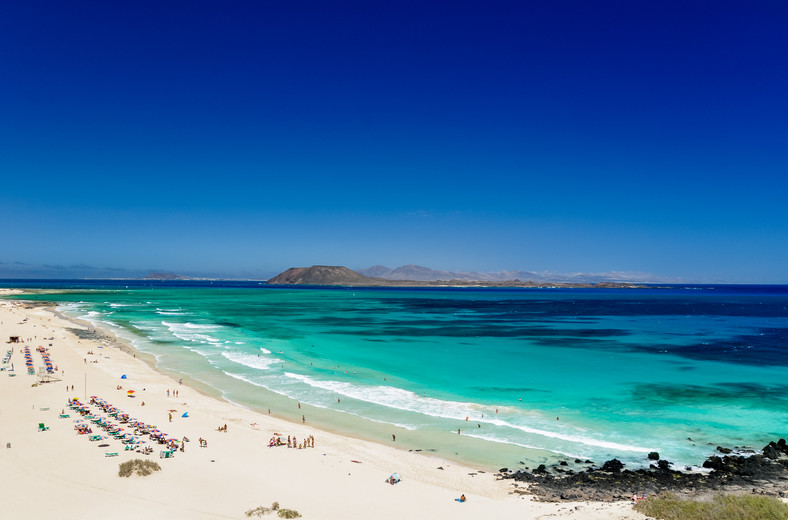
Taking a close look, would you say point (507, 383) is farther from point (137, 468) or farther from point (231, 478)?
point (137, 468)

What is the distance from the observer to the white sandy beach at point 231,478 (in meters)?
16.3

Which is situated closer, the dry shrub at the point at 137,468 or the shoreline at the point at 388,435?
the dry shrub at the point at 137,468

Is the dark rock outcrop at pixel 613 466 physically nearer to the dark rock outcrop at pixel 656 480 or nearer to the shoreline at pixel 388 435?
the dark rock outcrop at pixel 656 480

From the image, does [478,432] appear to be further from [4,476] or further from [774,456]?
[4,476]

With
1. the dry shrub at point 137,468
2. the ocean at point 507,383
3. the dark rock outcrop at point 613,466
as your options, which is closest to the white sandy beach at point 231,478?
the dry shrub at point 137,468

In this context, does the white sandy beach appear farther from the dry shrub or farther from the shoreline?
the shoreline

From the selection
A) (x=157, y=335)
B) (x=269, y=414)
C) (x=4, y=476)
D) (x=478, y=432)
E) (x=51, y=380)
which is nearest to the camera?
(x=4, y=476)

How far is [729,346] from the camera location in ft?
183

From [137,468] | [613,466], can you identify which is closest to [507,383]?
[613,466]

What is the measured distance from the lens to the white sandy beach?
1630cm

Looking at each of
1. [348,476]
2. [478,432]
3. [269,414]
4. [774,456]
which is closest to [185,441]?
[269,414]

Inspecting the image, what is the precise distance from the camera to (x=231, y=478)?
1900 cm

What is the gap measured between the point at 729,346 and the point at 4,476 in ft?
217

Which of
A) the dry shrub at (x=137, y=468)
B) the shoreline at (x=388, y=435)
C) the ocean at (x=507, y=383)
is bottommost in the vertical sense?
the shoreline at (x=388, y=435)
